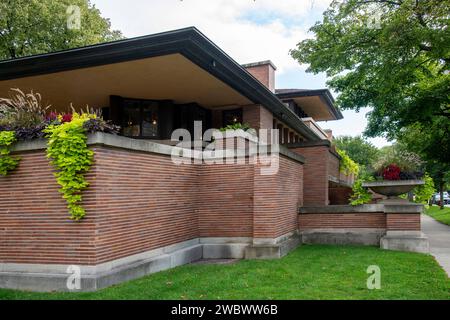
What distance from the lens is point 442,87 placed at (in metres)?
15.5

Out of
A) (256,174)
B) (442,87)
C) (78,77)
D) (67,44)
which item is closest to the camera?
(256,174)

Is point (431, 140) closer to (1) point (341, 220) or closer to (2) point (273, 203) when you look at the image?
(1) point (341, 220)

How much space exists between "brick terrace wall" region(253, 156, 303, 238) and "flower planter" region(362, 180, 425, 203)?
8.52 ft

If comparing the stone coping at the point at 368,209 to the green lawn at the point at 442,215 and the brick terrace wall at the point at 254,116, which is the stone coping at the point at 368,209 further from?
the green lawn at the point at 442,215

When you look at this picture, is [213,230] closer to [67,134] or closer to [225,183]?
[225,183]

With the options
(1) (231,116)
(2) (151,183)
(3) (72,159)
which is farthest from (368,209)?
(3) (72,159)

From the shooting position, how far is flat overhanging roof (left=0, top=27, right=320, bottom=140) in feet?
28.8

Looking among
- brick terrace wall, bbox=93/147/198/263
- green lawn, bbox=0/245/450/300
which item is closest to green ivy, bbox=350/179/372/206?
green lawn, bbox=0/245/450/300

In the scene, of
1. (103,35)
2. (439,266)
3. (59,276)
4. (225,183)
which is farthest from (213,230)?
(103,35)

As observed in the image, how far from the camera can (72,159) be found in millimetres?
6445

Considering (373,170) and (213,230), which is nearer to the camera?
(213,230)

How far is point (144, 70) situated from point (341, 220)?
742cm

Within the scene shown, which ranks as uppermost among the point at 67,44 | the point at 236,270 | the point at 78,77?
the point at 67,44

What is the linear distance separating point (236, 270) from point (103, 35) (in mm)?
25138
